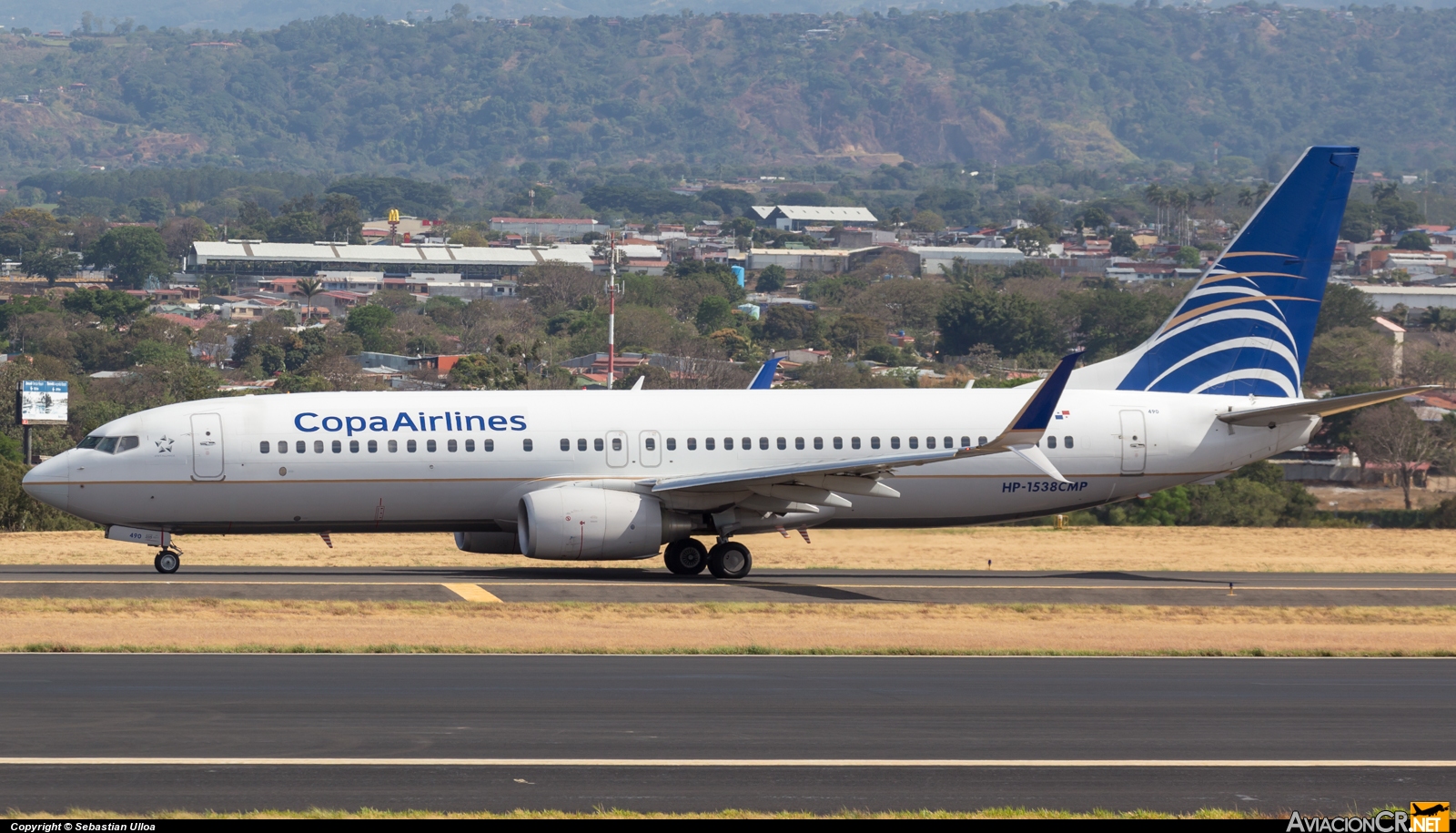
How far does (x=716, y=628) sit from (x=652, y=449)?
24.7 feet

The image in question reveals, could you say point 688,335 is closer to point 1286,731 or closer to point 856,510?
point 856,510

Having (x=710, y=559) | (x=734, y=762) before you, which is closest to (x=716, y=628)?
(x=710, y=559)

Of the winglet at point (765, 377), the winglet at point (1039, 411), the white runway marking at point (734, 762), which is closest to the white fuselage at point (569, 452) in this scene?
the winglet at point (765, 377)

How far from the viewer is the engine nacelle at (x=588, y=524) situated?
31.8m

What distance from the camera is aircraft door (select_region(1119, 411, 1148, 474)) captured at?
3512 centimetres

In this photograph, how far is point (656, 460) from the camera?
3366cm

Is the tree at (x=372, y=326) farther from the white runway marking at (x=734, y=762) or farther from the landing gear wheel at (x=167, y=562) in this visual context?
the white runway marking at (x=734, y=762)

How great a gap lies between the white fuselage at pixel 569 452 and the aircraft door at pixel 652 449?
0.05m

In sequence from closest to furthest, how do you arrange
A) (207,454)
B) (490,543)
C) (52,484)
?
(52,484) < (207,454) < (490,543)

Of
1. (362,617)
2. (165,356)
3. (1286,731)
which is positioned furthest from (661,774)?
(165,356)

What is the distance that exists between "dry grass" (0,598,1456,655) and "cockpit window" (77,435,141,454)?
16.2 feet

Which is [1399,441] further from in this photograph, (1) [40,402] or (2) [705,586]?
(2) [705,586]

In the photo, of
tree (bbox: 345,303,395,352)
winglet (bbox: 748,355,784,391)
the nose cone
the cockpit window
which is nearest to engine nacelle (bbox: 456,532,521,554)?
the cockpit window

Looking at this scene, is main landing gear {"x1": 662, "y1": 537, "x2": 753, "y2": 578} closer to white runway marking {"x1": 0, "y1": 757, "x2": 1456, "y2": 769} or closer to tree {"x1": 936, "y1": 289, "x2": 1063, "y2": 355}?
white runway marking {"x1": 0, "y1": 757, "x2": 1456, "y2": 769}
